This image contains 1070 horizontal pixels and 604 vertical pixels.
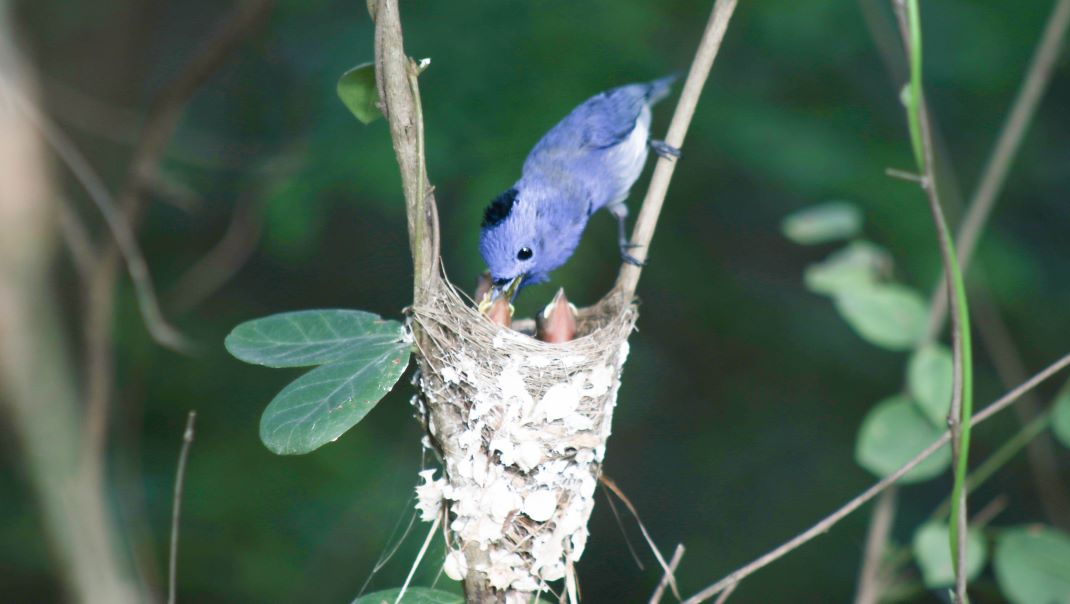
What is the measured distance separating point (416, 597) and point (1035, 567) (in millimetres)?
1276

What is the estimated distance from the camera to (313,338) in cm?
134

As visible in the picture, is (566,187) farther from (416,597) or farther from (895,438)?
(416,597)

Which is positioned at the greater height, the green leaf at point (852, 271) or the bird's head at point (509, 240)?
the bird's head at point (509, 240)

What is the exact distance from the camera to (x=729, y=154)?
3771 mm

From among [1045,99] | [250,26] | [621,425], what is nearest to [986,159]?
[1045,99]

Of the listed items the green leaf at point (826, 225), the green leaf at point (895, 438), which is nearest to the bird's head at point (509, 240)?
the green leaf at point (826, 225)

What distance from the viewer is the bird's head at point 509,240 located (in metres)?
2.66

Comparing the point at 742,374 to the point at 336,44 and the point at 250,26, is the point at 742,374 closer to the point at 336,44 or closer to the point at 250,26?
the point at 336,44

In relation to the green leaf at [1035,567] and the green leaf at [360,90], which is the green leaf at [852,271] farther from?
→ the green leaf at [360,90]

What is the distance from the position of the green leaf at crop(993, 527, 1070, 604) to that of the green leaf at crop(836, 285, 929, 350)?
47 cm

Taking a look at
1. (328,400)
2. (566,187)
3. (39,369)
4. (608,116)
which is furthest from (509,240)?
(39,369)

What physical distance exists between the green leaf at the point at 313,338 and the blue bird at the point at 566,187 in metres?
1.32

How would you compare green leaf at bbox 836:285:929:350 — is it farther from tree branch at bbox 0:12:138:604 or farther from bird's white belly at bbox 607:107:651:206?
tree branch at bbox 0:12:138:604

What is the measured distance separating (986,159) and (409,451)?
2904 mm
